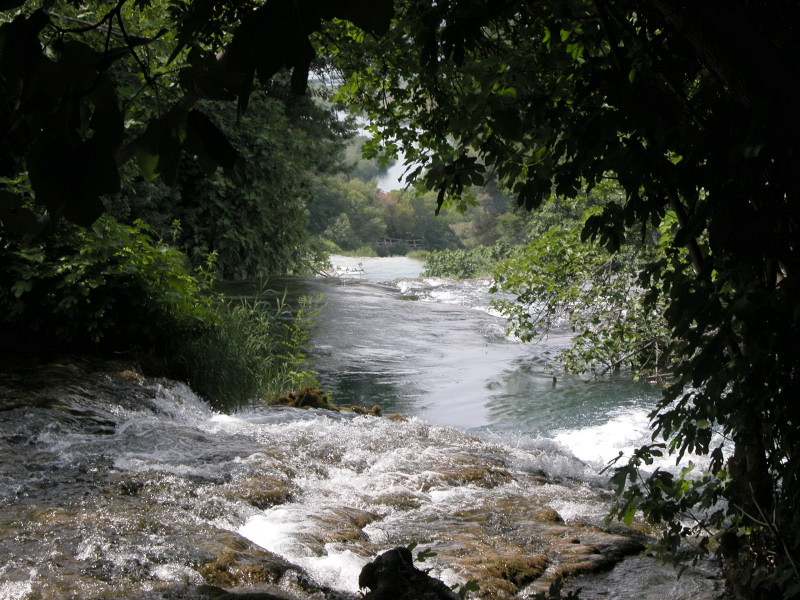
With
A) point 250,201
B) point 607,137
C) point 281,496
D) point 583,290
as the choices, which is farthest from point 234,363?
point 250,201

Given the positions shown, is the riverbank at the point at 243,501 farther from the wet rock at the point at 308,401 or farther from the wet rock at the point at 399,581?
the wet rock at the point at 308,401

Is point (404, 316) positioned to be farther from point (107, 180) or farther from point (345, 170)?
point (107, 180)

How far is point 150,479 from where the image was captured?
166 inches

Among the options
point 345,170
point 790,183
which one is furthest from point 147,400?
point 345,170

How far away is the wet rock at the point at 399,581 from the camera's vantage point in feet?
7.30

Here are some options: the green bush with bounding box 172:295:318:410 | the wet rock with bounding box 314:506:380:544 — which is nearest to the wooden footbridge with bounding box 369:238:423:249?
the green bush with bounding box 172:295:318:410

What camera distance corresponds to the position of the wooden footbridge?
54469mm

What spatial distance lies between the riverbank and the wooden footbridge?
48124mm

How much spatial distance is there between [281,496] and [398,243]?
51353 mm

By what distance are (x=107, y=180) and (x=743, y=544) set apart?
2.10 meters

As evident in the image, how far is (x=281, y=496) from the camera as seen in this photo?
168 inches

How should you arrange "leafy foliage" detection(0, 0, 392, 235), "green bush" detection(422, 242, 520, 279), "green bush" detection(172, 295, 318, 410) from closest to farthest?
1. "leafy foliage" detection(0, 0, 392, 235)
2. "green bush" detection(172, 295, 318, 410)
3. "green bush" detection(422, 242, 520, 279)

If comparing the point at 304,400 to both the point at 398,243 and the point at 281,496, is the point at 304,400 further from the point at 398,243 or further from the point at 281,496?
the point at 398,243

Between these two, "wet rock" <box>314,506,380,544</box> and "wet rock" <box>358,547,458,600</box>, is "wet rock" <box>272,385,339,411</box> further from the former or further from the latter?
"wet rock" <box>358,547,458,600</box>
